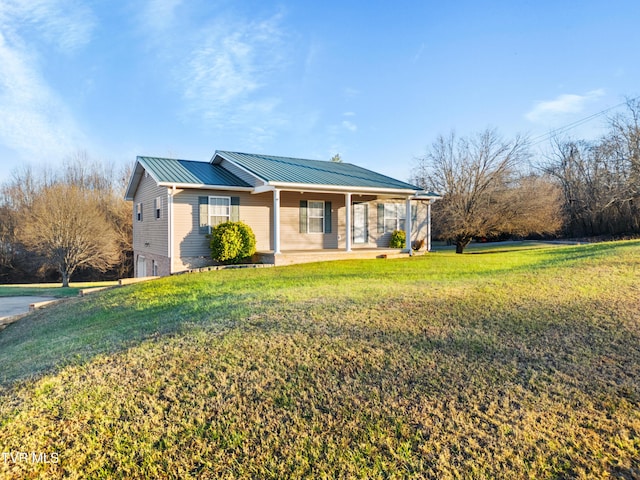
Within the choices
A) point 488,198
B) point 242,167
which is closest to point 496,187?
point 488,198

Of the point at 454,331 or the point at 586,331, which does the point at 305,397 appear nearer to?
the point at 454,331

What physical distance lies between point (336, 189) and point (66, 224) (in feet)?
66.1

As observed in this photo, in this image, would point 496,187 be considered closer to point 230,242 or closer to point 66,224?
point 230,242

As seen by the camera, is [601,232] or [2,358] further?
[601,232]

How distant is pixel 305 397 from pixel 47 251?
1112 inches

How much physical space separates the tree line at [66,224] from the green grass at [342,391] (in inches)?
862

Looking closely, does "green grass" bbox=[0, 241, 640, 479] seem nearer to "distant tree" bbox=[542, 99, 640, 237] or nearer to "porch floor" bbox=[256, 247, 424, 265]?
"porch floor" bbox=[256, 247, 424, 265]

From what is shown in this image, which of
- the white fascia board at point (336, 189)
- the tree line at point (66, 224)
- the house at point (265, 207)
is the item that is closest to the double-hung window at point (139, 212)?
the house at point (265, 207)

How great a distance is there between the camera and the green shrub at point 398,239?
59.1 feet

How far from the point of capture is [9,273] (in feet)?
99.5

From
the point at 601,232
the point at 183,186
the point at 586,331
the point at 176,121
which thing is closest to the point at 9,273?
the point at 176,121

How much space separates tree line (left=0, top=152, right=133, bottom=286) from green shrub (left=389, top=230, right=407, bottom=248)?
20351 mm

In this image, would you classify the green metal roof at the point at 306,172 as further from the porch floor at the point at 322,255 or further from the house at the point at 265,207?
the porch floor at the point at 322,255

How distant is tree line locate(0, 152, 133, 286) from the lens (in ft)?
82.1
